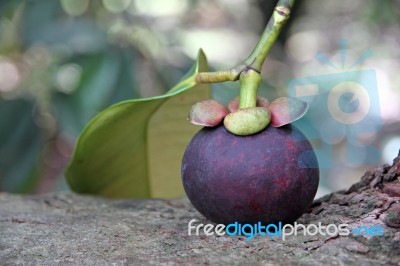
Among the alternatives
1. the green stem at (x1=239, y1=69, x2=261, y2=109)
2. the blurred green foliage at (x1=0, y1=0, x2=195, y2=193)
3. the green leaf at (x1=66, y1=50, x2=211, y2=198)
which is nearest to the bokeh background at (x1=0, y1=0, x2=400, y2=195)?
the blurred green foliage at (x1=0, y1=0, x2=195, y2=193)

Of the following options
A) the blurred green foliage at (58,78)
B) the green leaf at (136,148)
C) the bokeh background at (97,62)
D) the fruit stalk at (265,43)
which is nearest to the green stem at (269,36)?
the fruit stalk at (265,43)

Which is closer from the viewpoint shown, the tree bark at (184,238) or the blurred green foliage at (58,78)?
the tree bark at (184,238)

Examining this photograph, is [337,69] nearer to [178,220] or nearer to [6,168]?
[178,220]

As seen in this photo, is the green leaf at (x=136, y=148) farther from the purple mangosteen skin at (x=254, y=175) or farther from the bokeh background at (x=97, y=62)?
the bokeh background at (x=97, y=62)

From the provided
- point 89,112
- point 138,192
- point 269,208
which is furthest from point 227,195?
point 89,112

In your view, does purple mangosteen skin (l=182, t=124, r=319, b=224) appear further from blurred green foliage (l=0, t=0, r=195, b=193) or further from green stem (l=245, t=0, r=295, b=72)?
blurred green foliage (l=0, t=0, r=195, b=193)
